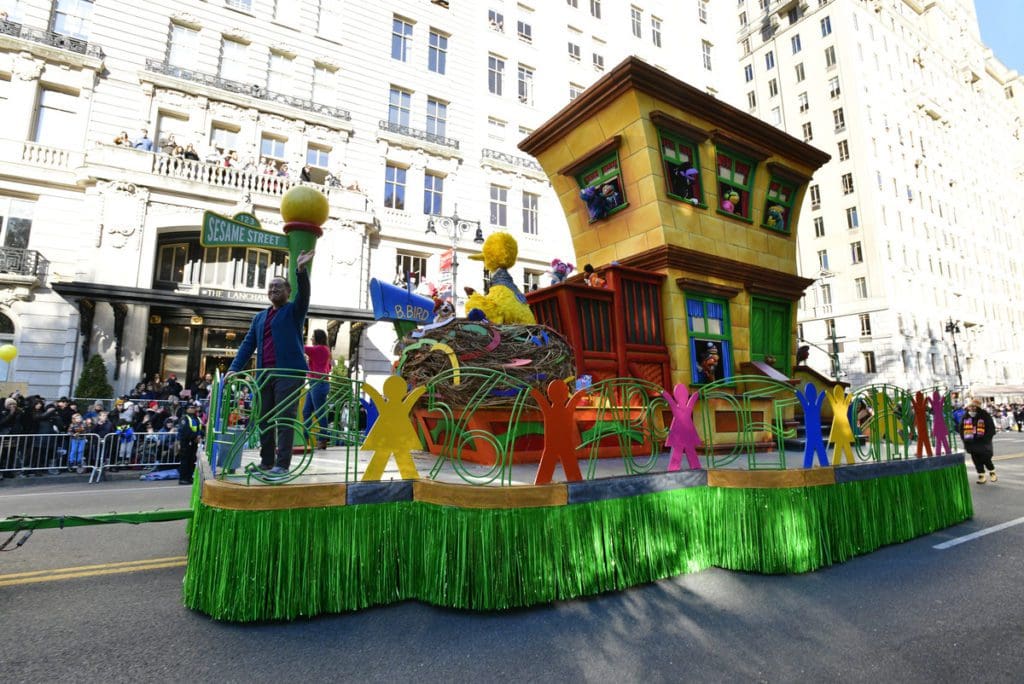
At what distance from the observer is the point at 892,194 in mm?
37062

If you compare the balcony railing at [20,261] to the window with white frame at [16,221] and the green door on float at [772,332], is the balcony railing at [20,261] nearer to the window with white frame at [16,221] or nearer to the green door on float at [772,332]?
the window with white frame at [16,221]

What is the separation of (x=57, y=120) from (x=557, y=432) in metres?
21.6

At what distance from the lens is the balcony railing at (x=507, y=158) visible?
23.1 meters

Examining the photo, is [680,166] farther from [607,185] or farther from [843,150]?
[843,150]

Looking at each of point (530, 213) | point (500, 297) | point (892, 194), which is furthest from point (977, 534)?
point (892, 194)

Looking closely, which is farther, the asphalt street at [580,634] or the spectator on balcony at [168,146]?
the spectator on balcony at [168,146]

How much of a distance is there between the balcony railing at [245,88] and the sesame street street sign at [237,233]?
18205 mm

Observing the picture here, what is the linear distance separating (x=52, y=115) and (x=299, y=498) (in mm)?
20994

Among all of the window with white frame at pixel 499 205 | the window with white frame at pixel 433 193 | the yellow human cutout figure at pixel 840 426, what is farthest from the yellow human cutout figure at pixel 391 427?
the window with white frame at pixel 499 205

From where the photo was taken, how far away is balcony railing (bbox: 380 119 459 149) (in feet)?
68.3

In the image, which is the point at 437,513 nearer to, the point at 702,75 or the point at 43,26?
the point at 43,26

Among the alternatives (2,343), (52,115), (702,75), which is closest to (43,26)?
(52,115)

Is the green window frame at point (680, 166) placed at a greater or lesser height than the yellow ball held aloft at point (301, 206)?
greater

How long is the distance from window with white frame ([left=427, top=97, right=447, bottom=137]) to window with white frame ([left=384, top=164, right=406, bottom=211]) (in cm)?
272
